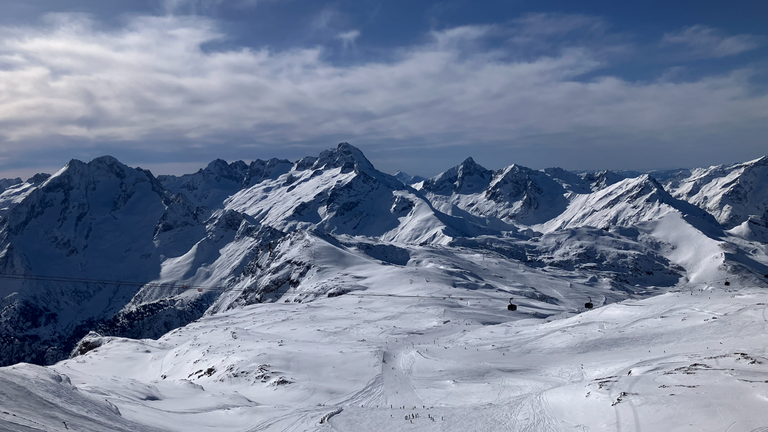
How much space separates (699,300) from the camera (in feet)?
158

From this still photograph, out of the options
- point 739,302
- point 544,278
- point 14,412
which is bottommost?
point 544,278

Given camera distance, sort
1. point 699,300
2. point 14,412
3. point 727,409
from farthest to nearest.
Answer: point 699,300, point 727,409, point 14,412

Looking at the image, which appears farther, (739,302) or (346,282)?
(346,282)

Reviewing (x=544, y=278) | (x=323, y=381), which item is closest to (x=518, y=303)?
(x=323, y=381)

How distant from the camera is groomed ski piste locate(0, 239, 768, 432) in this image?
23844 millimetres

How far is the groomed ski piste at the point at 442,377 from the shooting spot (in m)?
23.8

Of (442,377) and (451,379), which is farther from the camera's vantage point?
(442,377)

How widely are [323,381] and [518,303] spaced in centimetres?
5632

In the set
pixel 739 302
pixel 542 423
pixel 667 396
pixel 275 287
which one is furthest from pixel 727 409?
pixel 275 287

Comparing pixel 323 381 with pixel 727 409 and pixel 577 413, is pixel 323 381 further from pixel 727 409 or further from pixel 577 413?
pixel 727 409

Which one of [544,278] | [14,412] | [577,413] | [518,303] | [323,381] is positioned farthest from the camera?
[544,278]

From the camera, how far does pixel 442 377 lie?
1531 inches

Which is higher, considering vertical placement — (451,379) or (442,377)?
(451,379)

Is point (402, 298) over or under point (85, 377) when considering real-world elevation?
under
